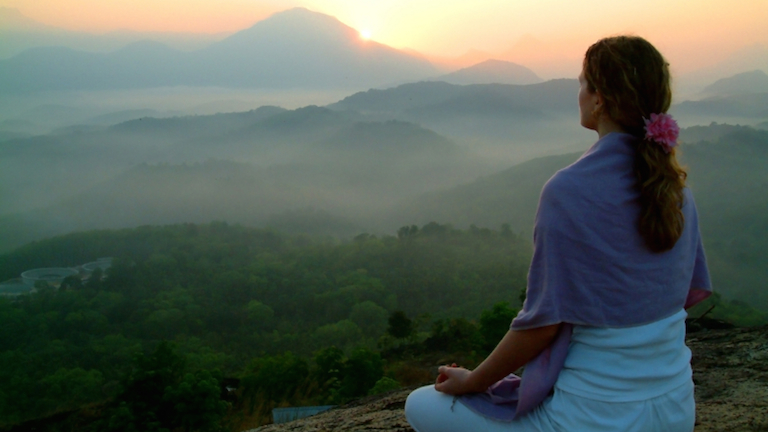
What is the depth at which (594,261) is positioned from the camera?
136cm

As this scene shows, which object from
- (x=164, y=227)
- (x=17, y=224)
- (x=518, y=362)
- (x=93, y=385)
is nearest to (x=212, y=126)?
(x=17, y=224)

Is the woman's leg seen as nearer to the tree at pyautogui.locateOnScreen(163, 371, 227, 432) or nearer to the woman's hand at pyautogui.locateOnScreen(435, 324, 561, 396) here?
the woman's hand at pyautogui.locateOnScreen(435, 324, 561, 396)

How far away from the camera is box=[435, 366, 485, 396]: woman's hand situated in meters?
1.65

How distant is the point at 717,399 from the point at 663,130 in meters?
2.51

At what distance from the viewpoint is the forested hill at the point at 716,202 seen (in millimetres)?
38625

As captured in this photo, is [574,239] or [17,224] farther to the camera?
[17,224]

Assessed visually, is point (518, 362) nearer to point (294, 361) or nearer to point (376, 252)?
point (294, 361)

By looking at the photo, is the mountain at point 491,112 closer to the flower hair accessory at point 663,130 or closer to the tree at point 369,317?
the tree at point 369,317

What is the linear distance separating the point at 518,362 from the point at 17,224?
273ft

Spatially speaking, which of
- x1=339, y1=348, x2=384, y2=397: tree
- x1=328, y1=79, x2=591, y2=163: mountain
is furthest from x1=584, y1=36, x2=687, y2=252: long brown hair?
x1=328, y1=79, x2=591, y2=163: mountain

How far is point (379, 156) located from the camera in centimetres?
12344

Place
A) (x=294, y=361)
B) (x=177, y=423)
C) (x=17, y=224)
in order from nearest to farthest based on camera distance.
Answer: (x=177, y=423) → (x=294, y=361) → (x=17, y=224)

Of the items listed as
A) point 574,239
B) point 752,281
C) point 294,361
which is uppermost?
point 574,239

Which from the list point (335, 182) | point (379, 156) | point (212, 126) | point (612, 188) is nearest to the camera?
point (612, 188)
